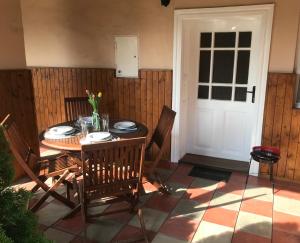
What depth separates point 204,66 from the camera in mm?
3752

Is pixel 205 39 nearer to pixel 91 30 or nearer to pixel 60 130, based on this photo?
pixel 91 30

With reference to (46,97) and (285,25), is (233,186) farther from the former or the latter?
(46,97)

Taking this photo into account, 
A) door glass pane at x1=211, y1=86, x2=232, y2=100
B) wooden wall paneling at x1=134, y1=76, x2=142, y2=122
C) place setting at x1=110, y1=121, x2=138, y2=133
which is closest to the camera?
place setting at x1=110, y1=121, x2=138, y2=133

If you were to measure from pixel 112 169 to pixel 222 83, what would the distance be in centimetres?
224

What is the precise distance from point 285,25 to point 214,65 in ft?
3.20

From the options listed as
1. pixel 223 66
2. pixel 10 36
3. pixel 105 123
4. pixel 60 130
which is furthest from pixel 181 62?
pixel 10 36

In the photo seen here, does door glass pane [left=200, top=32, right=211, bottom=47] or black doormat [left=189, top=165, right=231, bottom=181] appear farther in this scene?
door glass pane [left=200, top=32, right=211, bottom=47]

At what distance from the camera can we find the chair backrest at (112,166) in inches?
76.4

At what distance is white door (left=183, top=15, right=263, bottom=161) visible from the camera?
3439 millimetres

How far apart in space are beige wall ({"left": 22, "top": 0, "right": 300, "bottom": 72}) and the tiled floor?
1440mm

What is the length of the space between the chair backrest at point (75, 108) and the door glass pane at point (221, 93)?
5.58 ft

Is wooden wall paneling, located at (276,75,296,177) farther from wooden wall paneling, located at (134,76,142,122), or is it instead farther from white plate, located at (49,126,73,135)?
white plate, located at (49,126,73,135)

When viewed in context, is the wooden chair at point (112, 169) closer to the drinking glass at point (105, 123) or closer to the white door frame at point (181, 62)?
the drinking glass at point (105, 123)

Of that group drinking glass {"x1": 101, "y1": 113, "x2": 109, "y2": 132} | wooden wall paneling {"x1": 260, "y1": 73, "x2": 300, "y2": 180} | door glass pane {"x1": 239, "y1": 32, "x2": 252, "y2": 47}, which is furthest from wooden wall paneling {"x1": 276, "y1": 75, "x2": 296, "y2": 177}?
drinking glass {"x1": 101, "y1": 113, "x2": 109, "y2": 132}
